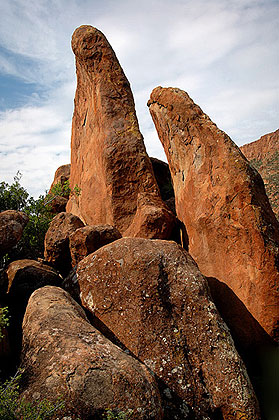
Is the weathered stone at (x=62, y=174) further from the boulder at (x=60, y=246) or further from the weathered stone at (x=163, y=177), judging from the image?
the boulder at (x=60, y=246)

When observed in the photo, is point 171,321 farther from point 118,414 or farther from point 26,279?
point 26,279

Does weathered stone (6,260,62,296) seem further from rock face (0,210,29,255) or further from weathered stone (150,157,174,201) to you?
weathered stone (150,157,174,201)

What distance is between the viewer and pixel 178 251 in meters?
6.75

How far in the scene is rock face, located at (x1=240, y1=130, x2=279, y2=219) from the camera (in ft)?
148

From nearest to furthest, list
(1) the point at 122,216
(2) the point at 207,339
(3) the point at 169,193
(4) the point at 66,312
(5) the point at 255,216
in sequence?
(4) the point at 66,312 < (2) the point at 207,339 < (5) the point at 255,216 < (1) the point at 122,216 < (3) the point at 169,193

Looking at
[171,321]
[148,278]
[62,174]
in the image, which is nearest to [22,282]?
[148,278]

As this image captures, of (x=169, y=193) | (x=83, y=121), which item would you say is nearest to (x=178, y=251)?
(x=169, y=193)

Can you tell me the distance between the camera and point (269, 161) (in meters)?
59.7

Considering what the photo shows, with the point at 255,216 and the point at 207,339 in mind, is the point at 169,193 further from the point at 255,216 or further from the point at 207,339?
the point at 207,339

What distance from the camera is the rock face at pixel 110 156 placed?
32.5 feet

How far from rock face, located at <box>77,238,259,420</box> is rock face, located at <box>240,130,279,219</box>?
1345 inches

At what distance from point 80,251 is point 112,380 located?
4.67 m

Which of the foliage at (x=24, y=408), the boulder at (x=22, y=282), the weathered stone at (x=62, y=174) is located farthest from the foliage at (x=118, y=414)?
the weathered stone at (x=62, y=174)

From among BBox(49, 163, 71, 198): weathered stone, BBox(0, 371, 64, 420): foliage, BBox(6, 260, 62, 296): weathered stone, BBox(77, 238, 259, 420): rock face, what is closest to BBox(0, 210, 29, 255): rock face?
BBox(6, 260, 62, 296): weathered stone
